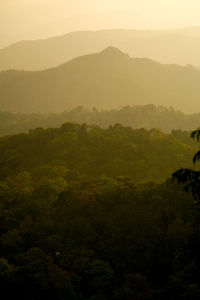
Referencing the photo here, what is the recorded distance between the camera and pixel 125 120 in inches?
5595

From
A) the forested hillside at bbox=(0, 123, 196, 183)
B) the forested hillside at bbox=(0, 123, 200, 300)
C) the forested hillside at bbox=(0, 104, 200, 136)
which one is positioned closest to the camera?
the forested hillside at bbox=(0, 123, 200, 300)

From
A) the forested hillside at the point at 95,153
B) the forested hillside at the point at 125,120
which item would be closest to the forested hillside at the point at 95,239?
the forested hillside at the point at 95,153

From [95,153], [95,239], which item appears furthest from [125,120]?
[95,239]

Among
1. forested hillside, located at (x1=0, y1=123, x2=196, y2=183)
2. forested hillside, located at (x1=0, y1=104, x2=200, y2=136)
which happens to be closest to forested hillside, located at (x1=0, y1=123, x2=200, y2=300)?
forested hillside, located at (x1=0, y1=123, x2=196, y2=183)

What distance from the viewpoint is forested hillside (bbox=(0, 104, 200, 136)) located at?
5285 inches

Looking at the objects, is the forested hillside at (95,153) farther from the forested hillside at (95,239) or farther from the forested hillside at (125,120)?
the forested hillside at (125,120)

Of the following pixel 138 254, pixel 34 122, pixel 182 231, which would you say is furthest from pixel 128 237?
pixel 34 122

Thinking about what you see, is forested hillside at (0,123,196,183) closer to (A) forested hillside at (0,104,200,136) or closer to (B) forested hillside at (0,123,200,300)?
(B) forested hillside at (0,123,200,300)

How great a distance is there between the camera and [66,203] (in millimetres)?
41156

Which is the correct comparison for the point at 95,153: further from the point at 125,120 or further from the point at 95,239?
the point at 125,120

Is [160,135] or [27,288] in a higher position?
[160,135]

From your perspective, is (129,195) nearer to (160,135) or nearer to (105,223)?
(105,223)

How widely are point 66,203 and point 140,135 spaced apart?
3512 centimetres

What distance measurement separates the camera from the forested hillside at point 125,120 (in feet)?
440
